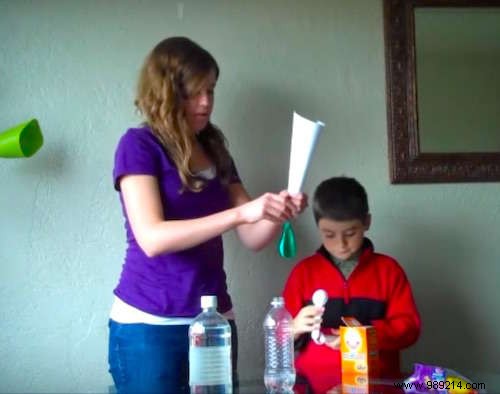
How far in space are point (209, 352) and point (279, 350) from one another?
0.86ft

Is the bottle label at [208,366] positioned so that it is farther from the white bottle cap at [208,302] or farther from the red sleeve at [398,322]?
the red sleeve at [398,322]

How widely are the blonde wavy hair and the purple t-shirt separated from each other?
1.0 inches

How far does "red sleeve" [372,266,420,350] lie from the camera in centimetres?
144

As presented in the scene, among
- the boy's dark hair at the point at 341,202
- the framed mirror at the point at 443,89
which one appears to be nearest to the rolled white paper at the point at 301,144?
the boy's dark hair at the point at 341,202

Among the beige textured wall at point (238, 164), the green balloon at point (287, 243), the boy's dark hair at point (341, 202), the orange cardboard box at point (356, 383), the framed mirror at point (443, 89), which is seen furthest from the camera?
the framed mirror at point (443, 89)

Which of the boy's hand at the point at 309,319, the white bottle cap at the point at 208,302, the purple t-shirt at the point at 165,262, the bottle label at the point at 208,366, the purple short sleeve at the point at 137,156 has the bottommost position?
the bottle label at the point at 208,366

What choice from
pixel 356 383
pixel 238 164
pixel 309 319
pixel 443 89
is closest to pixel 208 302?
pixel 309 319

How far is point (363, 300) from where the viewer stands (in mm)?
1525

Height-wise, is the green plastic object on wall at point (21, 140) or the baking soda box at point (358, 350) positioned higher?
the green plastic object on wall at point (21, 140)

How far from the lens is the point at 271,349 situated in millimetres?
1543

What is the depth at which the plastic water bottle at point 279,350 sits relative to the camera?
51.0 inches

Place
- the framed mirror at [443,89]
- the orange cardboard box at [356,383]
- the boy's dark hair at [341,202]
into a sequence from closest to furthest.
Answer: the orange cardboard box at [356,383], the boy's dark hair at [341,202], the framed mirror at [443,89]

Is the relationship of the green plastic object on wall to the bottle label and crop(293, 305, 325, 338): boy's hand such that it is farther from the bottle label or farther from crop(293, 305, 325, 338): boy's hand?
crop(293, 305, 325, 338): boy's hand

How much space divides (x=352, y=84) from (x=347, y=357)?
966 mm
